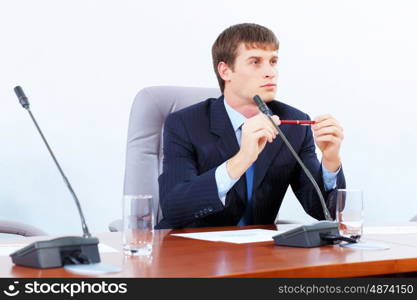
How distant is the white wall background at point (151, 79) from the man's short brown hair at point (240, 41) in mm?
723

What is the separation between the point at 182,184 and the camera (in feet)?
6.75

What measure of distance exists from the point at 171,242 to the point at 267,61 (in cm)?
101

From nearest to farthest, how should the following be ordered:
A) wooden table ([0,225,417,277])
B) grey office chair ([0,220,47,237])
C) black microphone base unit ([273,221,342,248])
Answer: wooden table ([0,225,417,277])
black microphone base unit ([273,221,342,248])
grey office chair ([0,220,47,237])

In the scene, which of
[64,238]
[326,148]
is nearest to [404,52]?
[326,148]

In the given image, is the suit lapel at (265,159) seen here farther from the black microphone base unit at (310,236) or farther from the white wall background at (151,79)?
the white wall background at (151,79)

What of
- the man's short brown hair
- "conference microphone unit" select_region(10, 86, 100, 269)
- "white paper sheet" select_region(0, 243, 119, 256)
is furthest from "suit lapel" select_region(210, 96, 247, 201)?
"conference microphone unit" select_region(10, 86, 100, 269)

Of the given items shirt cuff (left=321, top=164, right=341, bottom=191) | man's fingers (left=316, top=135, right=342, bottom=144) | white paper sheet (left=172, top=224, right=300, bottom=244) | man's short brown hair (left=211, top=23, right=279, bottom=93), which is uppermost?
man's short brown hair (left=211, top=23, right=279, bottom=93)

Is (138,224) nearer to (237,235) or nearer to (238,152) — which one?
(237,235)

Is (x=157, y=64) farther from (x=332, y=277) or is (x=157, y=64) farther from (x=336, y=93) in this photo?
(x=332, y=277)

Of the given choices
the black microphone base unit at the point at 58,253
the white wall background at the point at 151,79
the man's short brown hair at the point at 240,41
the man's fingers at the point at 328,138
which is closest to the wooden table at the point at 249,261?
the black microphone base unit at the point at 58,253

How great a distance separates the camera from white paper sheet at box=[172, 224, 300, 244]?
1602 mm

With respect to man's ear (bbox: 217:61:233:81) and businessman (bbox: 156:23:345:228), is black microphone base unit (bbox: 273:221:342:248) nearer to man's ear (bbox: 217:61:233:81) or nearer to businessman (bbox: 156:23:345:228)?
businessman (bbox: 156:23:345:228)

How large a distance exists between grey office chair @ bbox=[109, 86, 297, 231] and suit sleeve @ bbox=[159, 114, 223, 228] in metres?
0.07

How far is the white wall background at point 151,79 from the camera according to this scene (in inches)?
115
